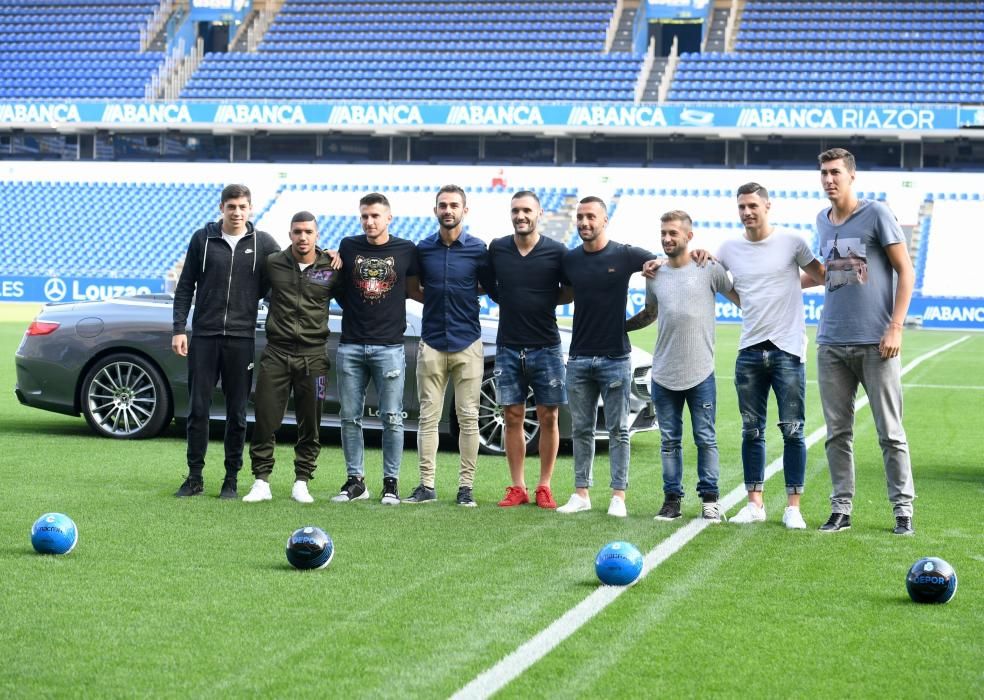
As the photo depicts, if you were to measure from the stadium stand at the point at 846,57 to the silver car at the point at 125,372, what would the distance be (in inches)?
1287

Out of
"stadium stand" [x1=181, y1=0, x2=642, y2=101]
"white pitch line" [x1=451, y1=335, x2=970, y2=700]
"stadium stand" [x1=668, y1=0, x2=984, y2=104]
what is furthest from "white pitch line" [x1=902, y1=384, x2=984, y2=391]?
"stadium stand" [x1=181, y1=0, x2=642, y2=101]

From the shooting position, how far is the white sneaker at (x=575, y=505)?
27.1 feet

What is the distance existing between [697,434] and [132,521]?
3.16 m

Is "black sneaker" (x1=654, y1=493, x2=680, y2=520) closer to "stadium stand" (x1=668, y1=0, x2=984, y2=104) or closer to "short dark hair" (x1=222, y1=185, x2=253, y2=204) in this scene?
"short dark hair" (x1=222, y1=185, x2=253, y2=204)

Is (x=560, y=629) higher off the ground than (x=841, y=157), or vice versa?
(x=841, y=157)

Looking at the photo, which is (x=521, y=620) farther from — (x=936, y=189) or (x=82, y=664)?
(x=936, y=189)

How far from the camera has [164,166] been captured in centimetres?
4516

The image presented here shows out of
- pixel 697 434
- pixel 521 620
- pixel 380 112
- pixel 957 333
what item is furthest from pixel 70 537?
pixel 380 112

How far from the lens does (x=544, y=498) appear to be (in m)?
8.43

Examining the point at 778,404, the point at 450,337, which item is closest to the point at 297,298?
the point at 450,337

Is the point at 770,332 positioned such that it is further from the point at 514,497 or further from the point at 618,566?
the point at 618,566

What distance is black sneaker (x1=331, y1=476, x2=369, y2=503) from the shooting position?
855 centimetres

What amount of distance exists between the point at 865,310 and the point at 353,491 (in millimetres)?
3211

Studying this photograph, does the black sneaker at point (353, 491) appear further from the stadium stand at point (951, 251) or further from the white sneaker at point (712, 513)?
the stadium stand at point (951, 251)
